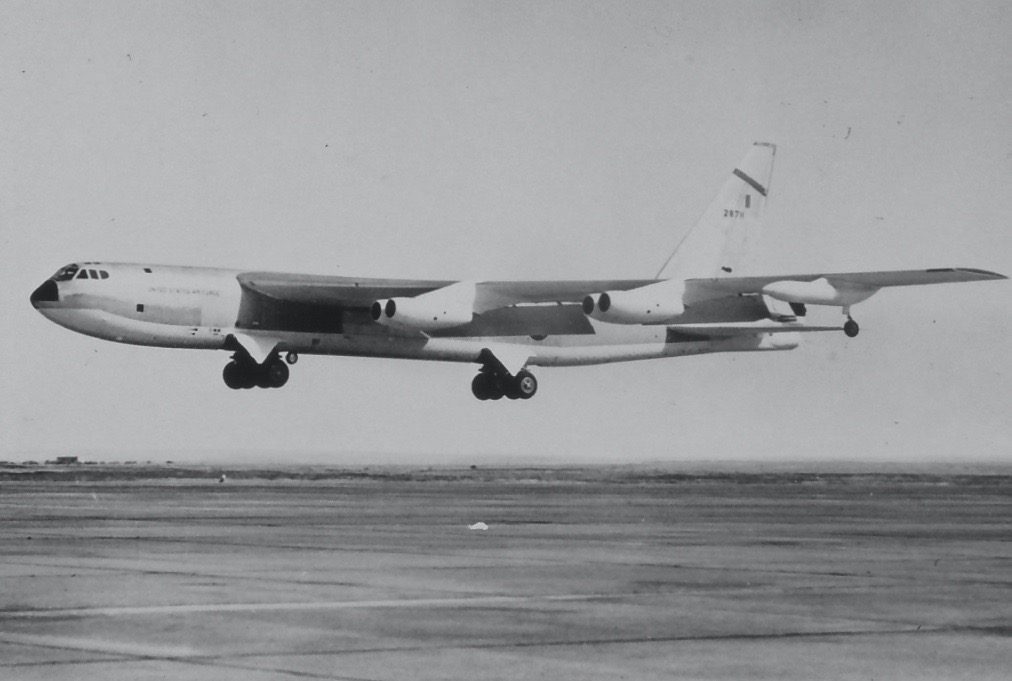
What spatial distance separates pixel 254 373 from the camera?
38719mm

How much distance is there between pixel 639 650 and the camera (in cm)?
759

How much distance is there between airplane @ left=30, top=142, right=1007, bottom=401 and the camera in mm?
35594

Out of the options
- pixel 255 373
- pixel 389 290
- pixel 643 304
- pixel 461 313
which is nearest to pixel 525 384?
pixel 389 290

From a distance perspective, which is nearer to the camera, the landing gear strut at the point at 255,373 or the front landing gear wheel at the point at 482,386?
the landing gear strut at the point at 255,373

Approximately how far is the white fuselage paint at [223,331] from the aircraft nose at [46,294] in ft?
0.35

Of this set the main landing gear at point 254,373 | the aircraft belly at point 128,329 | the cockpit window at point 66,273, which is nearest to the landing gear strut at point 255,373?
the main landing gear at point 254,373

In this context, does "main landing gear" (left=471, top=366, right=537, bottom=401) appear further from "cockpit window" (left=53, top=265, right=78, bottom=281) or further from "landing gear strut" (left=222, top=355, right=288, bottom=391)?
"cockpit window" (left=53, top=265, right=78, bottom=281)

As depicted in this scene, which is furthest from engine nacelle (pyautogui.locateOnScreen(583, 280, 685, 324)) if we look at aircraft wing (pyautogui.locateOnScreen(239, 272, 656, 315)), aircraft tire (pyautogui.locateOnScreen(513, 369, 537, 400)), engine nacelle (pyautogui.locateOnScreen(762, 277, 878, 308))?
aircraft tire (pyautogui.locateOnScreen(513, 369, 537, 400))

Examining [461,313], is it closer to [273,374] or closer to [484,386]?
[273,374]

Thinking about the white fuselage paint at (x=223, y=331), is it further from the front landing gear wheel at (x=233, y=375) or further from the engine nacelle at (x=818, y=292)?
the engine nacelle at (x=818, y=292)

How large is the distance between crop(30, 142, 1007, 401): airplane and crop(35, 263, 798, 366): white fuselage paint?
4 cm

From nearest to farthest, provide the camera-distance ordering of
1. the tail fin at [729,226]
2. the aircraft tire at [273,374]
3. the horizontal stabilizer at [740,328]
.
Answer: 1. the aircraft tire at [273,374]
2. the horizontal stabilizer at [740,328]
3. the tail fin at [729,226]

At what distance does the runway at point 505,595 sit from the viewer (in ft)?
23.7

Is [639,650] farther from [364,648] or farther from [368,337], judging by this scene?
[368,337]
